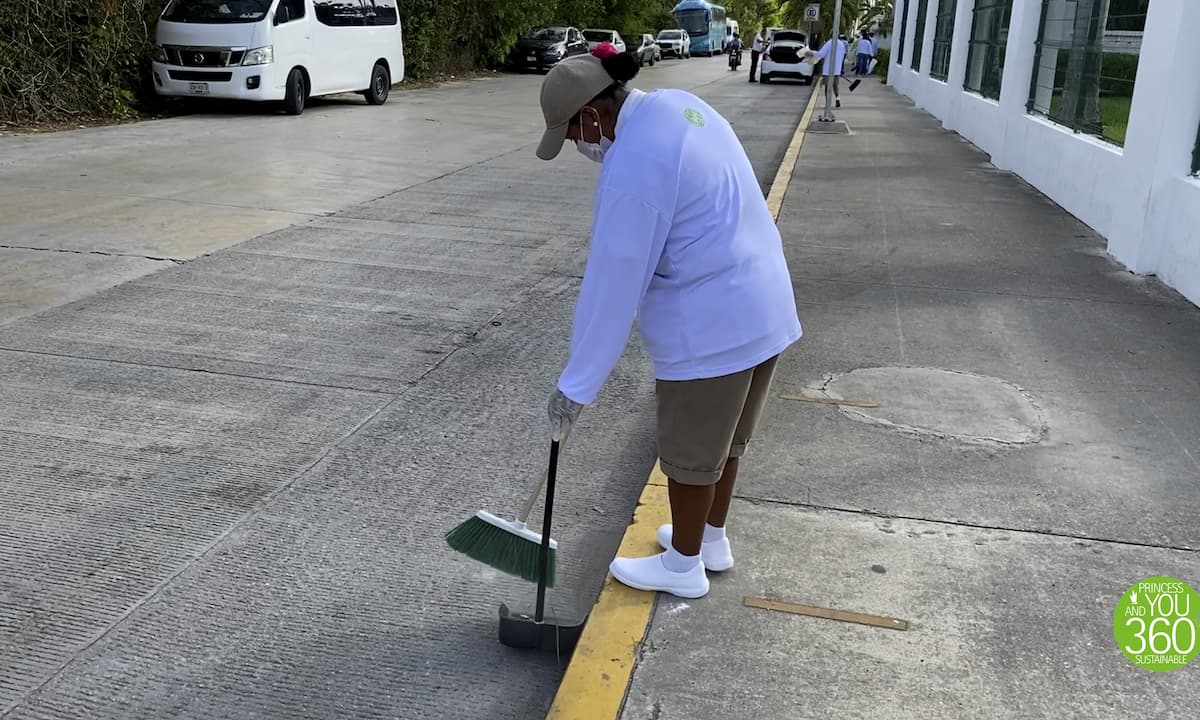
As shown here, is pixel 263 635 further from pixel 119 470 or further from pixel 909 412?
pixel 909 412

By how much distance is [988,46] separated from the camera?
1552 centimetres

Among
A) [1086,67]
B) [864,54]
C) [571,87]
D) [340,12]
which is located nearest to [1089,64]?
[1086,67]

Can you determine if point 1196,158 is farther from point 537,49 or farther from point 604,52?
point 537,49

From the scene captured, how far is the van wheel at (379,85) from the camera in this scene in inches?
782

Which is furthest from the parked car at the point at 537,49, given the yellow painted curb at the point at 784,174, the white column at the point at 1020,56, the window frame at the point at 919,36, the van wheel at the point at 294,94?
the white column at the point at 1020,56

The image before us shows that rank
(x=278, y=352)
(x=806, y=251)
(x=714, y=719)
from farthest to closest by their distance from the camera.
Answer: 1. (x=806, y=251)
2. (x=278, y=352)
3. (x=714, y=719)

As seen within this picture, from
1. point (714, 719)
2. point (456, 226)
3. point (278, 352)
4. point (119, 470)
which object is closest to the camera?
point (714, 719)

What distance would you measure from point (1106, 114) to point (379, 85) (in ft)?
47.0

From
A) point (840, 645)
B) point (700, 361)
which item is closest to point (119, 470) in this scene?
point (700, 361)

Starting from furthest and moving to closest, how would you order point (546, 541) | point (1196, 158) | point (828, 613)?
point (1196, 158) < point (828, 613) < point (546, 541)

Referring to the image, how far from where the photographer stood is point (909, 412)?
4805mm

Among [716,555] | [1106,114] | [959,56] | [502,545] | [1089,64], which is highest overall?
Result: [1089,64]

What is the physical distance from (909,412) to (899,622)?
6.13 ft

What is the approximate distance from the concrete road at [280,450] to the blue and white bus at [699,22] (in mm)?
51087
